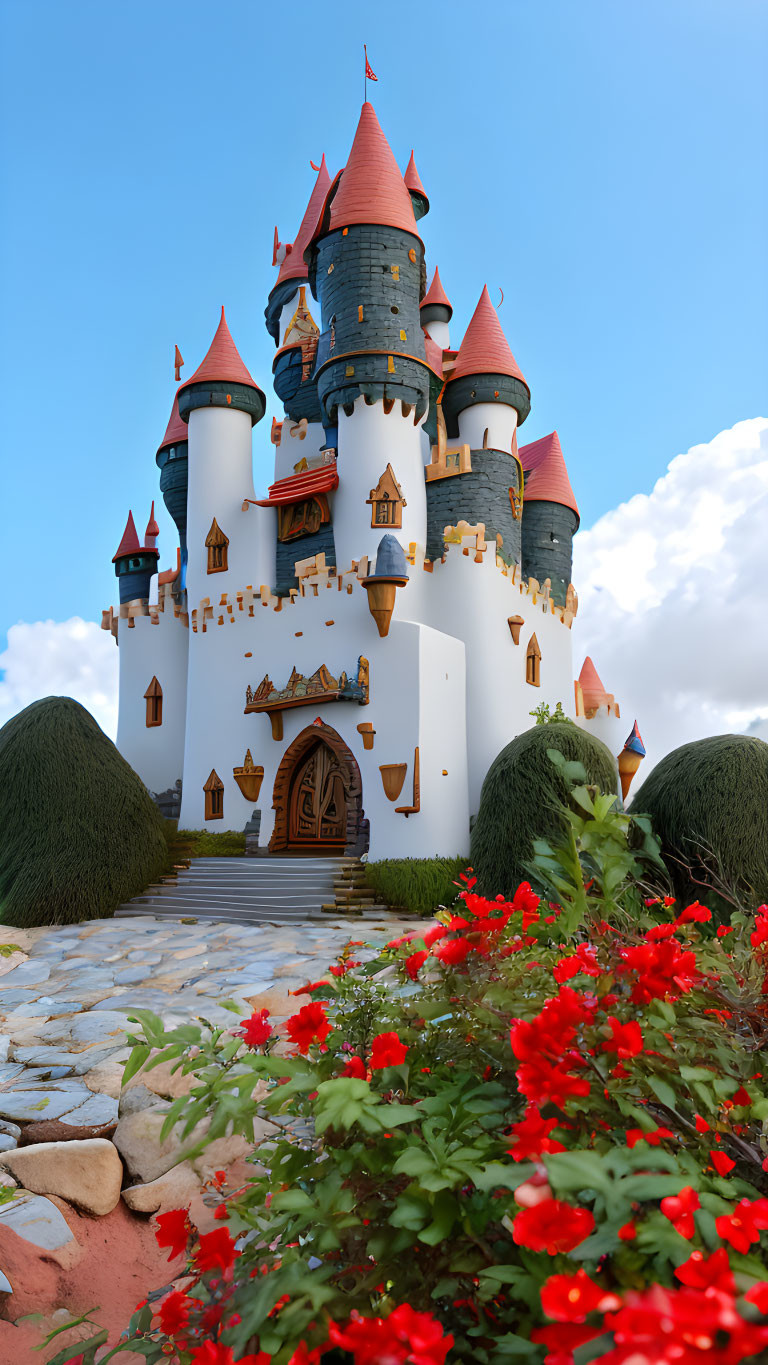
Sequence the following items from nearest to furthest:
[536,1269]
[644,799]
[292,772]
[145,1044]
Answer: [536,1269] < [145,1044] < [644,799] < [292,772]

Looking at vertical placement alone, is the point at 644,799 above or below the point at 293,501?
below

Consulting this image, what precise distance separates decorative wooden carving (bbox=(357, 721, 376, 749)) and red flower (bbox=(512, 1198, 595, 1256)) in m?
12.1

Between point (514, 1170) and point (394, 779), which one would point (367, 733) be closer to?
point (394, 779)

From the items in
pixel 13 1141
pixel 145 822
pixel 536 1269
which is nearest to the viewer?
pixel 536 1269

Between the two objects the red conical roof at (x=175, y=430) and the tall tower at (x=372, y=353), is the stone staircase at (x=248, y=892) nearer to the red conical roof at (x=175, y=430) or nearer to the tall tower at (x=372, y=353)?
the tall tower at (x=372, y=353)

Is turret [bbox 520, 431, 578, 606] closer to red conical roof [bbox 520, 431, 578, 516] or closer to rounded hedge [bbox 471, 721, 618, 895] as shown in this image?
red conical roof [bbox 520, 431, 578, 516]

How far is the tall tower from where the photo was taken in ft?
48.3

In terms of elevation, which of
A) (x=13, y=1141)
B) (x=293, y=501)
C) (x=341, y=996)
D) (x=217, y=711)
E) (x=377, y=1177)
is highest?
(x=293, y=501)

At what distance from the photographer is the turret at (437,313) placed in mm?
21062

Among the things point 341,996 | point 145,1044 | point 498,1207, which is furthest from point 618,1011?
point 145,1044

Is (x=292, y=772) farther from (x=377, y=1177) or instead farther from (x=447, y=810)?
(x=377, y=1177)

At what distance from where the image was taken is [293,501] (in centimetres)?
1603

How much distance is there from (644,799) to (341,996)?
6682 millimetres

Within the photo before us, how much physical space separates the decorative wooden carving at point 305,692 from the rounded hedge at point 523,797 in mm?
4310
